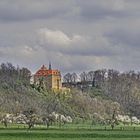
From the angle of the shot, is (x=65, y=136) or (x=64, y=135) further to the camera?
(x=64, y=135)

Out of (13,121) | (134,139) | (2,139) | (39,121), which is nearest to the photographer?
(2,139)

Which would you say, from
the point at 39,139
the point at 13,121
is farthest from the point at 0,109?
the point at 39,139

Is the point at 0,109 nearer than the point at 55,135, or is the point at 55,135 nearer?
the point at 55,135

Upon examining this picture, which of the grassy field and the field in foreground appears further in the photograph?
the grassy field

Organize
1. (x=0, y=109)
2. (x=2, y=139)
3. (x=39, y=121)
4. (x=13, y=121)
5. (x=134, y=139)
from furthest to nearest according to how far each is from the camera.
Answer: (x=0, y=109) → (x=13, y=121) → (x=39, y=121) → (x=134, y=139) → (x=2, y=139)

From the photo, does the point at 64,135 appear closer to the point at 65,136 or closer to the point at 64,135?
the point at 64,135

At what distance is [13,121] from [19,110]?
26.9 metres

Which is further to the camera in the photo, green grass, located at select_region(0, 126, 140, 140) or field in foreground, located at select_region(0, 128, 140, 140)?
green grass, located at select_region(0, 126, 140, 140)

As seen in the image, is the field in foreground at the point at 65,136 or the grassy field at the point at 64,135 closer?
the field in foreground at the point at 65,136

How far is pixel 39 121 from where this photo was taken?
158 meters

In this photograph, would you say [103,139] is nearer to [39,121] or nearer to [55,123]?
[39,121]

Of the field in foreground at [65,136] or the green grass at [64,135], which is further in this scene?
the green grass at [64,135]

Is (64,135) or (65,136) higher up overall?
(64,135)

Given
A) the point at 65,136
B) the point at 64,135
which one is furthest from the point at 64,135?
the point at 65,136
